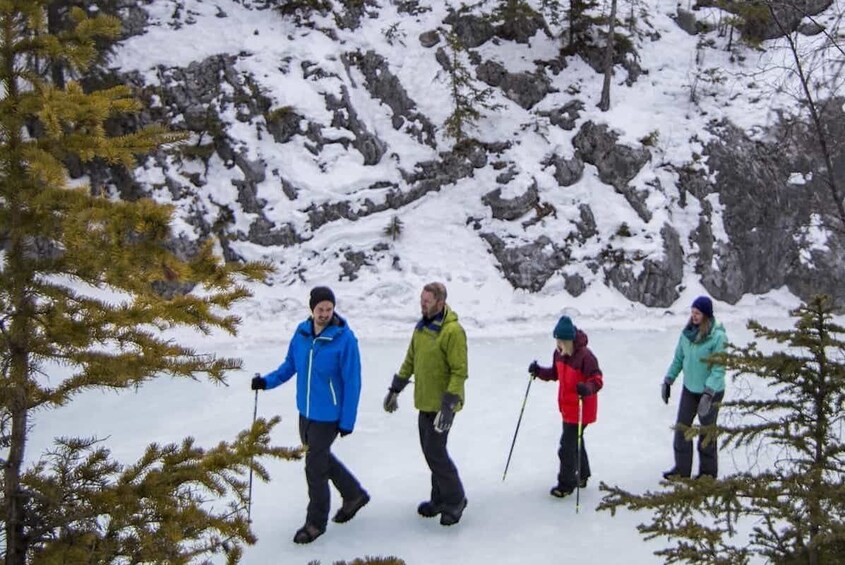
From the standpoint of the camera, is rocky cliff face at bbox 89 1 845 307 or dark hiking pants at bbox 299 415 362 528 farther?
rocky cliff face at bbox 89 1 845 307

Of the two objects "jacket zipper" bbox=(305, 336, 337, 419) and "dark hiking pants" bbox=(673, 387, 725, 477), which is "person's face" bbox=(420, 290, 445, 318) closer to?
"jacket zipper" bbox=(305, 336, 337, 419)

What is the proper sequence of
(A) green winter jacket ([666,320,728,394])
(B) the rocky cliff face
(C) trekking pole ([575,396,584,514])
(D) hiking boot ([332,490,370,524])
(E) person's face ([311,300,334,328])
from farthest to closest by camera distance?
(B) the rocky cliff face < (A) green winter jacket ([666,320,728,394]) < (C) trekking pole ([575,396,584,514]) < (D) hiking boot ([332,490,370,524]) < (E) person's face ([311,300,334,328])

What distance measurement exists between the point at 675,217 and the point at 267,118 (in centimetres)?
1034

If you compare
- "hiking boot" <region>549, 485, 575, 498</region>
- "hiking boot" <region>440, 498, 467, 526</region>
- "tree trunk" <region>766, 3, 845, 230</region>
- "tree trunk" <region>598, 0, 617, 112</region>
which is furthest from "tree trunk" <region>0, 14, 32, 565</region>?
"tree trunk" <region>598, 0, 617, 112</region>

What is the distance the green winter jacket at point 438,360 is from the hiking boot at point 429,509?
909 millimetres

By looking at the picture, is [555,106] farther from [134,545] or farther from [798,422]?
[134,545]

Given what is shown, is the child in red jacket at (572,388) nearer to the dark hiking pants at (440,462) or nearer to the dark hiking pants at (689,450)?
the dark hiking pants at (689,450)

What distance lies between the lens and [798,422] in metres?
3.21

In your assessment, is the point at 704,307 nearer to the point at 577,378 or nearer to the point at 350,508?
the point at 577,378

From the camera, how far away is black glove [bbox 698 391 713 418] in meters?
5.76

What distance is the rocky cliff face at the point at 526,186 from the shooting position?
1484 centimetres

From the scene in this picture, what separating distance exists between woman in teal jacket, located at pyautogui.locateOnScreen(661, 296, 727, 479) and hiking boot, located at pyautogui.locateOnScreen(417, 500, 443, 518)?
6.98 ft

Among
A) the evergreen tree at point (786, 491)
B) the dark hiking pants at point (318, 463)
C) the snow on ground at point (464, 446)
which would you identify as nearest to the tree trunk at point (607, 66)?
the snow on ground at point (464, 446)

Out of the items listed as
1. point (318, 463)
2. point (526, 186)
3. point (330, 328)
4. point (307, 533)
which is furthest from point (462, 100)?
point (307, 533)
